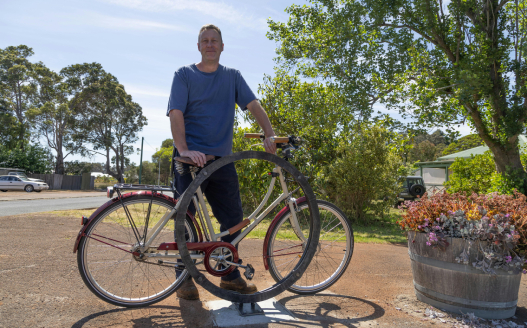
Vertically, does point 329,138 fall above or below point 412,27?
below

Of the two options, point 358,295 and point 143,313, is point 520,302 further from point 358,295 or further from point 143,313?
point 143,313

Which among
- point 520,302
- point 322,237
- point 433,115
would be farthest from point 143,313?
point 433,115

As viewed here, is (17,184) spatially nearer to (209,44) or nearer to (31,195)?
(31,195)

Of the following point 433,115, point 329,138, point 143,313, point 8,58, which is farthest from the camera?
point 8,58

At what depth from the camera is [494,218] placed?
2.64 metres

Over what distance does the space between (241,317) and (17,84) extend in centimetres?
4521

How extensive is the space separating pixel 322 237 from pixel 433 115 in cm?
733

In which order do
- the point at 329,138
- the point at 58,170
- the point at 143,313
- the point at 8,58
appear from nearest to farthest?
the point at 143,313, the point at 329,138, the point at 8,58, the point at 58,170

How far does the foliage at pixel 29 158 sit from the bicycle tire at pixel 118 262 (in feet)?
132

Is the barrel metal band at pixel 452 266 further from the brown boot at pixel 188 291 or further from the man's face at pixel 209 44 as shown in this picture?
the man's face at pixel 209 44

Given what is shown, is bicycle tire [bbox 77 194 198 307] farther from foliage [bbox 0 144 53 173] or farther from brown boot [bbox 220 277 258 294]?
foliage [bbox 0 144 53 173]

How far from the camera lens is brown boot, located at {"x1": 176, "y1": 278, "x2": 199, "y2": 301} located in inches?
110

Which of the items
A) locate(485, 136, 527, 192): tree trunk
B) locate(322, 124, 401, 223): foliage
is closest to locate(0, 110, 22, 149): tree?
locate(322, 124, 401, 223): foliage

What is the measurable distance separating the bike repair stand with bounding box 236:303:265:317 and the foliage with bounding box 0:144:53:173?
41.0 metres
